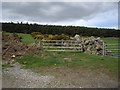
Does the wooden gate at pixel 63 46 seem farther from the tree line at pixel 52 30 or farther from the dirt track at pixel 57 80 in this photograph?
the tree line at pixel 52 30

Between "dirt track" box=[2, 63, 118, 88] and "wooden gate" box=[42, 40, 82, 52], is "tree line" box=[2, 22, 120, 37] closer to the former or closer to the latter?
"wooden gate" box=[42, 40, 82, 52]

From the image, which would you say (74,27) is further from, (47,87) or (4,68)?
(47,87)

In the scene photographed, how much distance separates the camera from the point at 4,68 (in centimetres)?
1792

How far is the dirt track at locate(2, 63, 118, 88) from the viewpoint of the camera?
43.4 feet

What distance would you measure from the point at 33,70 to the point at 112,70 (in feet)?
15.6

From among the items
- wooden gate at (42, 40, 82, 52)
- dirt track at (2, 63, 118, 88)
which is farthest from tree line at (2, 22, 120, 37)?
dirt track at (2, 63, 118, 88)

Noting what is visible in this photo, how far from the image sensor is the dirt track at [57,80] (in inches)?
520

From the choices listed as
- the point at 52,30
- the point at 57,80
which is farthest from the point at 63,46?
the point at 52,30

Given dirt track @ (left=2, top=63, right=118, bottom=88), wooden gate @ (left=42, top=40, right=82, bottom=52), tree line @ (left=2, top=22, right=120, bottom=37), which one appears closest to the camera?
dirt track @ (left=2, top=63, right=118, bottom=88)

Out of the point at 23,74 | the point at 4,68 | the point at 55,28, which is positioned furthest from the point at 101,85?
the point at 55,28

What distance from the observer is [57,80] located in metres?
14.3

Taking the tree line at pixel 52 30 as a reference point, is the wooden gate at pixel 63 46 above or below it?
below

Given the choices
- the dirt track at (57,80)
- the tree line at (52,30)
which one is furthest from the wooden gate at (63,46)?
the tree line at (52,30)

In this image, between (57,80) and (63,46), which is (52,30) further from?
(57,80)
